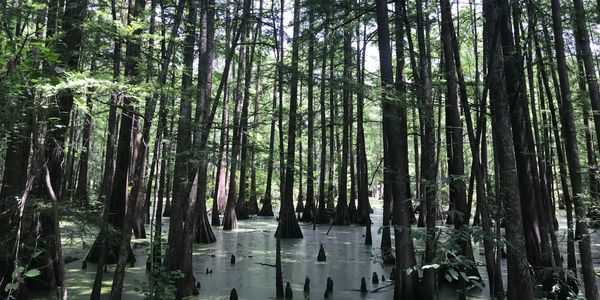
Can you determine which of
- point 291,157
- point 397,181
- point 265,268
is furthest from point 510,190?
point 265,268

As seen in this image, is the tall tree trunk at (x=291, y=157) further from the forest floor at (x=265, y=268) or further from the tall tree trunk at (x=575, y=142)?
the tall tree trunk at (x=575, y=142)

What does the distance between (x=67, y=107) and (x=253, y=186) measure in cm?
1475

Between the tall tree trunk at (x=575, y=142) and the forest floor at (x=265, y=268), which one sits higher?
the tall tree trunk at (x=575, y=142)

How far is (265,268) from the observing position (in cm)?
849

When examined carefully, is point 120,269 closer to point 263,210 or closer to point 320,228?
point 320,228

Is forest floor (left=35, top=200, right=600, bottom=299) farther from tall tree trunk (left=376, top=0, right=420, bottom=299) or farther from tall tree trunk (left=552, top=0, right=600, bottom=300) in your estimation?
tall tree trunk (left=552, top=0, right=600, bottom=300)

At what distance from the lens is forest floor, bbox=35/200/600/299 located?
6594mm

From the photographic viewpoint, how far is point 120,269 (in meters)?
4.67

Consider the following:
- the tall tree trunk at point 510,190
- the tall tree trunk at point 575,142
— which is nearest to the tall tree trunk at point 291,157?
the tall tree trunk at point 510,190

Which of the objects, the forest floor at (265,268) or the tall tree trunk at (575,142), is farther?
the forest floor at (265,268)

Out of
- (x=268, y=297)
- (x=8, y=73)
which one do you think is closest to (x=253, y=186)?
(x=268, y=297)

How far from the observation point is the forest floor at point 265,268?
659 cm

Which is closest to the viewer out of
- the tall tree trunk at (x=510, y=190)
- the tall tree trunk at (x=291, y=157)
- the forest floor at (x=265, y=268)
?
the tall tree trunk at (x=510, y=190)

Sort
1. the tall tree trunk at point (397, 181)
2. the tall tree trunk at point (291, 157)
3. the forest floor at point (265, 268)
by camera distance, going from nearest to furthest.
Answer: the tall tree trunk at point (397, 181) < the forest floor at point (265, 268) < the tall tree trunk at point (291, 157)
